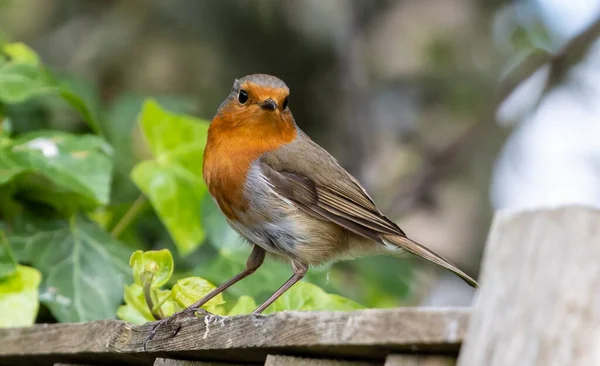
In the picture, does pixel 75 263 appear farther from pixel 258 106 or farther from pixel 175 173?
pixel 258 106

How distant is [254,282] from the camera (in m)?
2.79

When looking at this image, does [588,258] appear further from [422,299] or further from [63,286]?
[422,299]

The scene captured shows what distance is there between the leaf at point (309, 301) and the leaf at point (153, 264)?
1.11ft

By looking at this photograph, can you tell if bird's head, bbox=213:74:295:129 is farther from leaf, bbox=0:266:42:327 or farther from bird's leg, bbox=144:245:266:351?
leaf, bbox=0:266:42:327

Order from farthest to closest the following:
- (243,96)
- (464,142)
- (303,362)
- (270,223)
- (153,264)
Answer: (464,142), (243,96), (270,223), (153,264), (303,362)

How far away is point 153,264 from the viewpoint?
213 centimetres

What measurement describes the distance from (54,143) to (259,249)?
0.70 m

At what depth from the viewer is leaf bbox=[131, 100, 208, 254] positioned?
283cm

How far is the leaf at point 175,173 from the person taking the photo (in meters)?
2.83

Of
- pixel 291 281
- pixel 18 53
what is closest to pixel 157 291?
pixel 291 281

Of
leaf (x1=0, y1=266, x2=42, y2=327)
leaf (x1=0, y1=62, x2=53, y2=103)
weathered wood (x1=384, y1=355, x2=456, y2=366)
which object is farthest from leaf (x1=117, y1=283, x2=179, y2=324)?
weathered wood (x1=384, y1=355, x2=456, y2=366)

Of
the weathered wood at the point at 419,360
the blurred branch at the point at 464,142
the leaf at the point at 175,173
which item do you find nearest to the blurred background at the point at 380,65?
the blurred branch at the point at 464,142

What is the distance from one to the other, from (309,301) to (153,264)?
1.40ft

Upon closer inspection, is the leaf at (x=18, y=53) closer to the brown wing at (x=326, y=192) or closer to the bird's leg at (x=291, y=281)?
the brown wing at (x=326, y=192)
